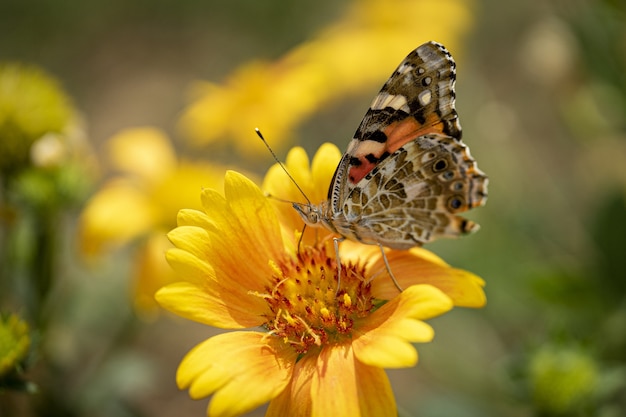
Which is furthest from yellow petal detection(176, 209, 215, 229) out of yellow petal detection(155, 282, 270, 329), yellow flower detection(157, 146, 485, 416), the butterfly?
the butterfly

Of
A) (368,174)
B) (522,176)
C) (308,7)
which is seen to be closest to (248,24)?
(308,7)

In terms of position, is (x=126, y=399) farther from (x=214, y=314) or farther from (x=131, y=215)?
(x=214, y=314)

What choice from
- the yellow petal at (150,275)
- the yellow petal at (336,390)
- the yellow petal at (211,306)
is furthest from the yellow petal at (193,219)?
the yellow petal at (150,275)

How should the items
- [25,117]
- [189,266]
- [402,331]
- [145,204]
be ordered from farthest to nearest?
[145,204] < [25,117] < [189,266] < [402,331]

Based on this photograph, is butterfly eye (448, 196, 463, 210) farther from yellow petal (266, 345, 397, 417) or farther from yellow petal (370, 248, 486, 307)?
yellow petal (266, 345, 397, 417)

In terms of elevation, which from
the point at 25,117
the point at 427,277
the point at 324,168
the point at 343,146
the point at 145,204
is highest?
the point at 25,117

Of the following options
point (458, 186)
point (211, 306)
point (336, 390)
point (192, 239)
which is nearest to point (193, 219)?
point (192, 239)

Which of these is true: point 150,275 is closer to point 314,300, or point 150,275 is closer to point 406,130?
point 314,300
